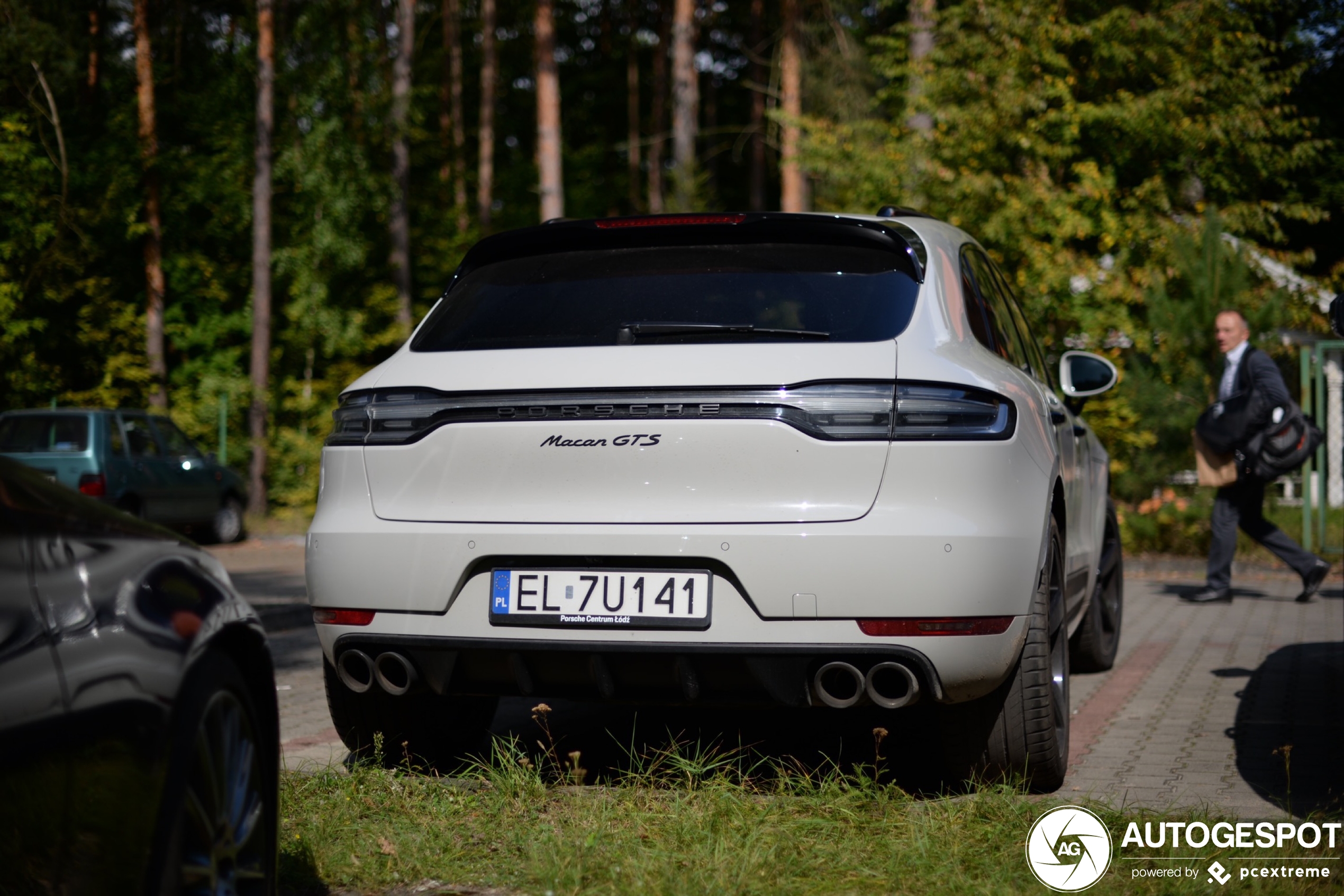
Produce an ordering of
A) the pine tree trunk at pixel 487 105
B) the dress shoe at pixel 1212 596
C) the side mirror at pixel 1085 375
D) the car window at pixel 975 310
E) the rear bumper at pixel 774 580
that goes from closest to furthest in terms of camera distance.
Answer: the rear bumper at pixel 774 580 < the car window at pixel 975 310 < the side mirror at pixel 1085 375 < the dress shoe at pixel 1212 596 < the pine tree trunk at pixel 487 105

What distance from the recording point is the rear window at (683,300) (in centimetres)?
414

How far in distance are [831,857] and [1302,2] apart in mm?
34848

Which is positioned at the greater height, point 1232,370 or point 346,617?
point 346,617

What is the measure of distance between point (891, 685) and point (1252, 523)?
25.0ft

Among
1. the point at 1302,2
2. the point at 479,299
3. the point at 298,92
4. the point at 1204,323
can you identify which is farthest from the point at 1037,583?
the point at 1302,2

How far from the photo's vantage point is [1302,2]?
3350cm

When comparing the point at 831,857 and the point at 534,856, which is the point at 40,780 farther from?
the point at 831,857

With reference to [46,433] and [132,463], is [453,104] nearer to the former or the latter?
[132,463]

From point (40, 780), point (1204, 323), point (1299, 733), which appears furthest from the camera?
point (1204, 323)

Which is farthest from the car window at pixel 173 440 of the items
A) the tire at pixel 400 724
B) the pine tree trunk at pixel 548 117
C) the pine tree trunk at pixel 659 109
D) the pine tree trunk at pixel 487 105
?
the pine tree trunk at pixel 659 109

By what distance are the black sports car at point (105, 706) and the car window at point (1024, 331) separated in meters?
3.80

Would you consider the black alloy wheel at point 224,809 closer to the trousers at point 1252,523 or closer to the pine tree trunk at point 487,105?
the trousers at point 1252,523

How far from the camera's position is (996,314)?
5168 millimetres

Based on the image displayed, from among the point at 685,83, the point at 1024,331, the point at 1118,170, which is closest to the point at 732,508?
the point at 1024,331
